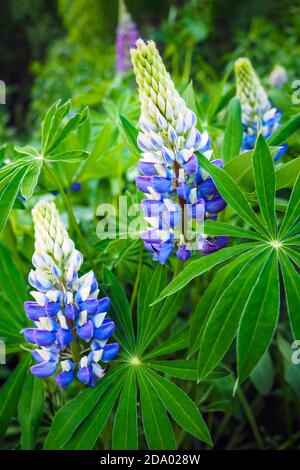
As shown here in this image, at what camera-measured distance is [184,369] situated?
87cm

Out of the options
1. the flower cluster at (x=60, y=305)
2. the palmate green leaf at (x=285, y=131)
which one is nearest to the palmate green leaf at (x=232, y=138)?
the palmate green leaf at (x=285, y=131)

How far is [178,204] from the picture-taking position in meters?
0.83

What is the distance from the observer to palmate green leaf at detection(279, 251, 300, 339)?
0.73 metres

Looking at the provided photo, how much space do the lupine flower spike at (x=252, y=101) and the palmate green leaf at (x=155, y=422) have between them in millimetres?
624

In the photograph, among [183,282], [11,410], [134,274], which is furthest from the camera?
[134,274]

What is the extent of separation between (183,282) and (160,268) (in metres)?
0.17

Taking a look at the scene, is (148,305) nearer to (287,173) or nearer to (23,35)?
(287,173)

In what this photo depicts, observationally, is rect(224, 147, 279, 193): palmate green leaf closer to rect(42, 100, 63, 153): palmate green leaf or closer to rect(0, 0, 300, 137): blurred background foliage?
rect(42, 100, 63, 153): palmate green leaf

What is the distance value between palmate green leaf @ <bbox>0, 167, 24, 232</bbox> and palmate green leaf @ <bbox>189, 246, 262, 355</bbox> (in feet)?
1.18

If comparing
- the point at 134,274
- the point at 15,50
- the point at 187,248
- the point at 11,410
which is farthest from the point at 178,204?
the point at 15,50

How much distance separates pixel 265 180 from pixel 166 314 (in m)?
0.29

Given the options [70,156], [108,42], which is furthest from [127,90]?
[108,42]

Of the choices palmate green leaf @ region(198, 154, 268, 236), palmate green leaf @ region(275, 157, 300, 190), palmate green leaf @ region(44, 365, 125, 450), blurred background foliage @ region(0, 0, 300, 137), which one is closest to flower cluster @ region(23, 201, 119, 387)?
palmate green leaf @ region(44, 365, 125, 450)
